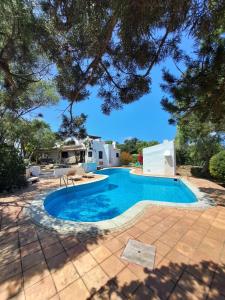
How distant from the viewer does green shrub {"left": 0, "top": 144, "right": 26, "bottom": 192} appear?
800 centimetres

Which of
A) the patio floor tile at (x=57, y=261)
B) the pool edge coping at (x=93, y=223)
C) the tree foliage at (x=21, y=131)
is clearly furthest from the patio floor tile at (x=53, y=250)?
the tree foliage at (x=21, y=131)

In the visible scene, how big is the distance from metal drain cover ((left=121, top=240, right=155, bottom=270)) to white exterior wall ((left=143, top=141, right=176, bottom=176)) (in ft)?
38.0

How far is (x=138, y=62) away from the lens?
3146mm

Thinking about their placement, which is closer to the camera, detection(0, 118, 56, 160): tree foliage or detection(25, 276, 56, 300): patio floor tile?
detection(25, 276, 56, 300): patio floor tile

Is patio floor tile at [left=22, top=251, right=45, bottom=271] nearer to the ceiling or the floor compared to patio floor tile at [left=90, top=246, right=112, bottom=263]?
nearer to the floor

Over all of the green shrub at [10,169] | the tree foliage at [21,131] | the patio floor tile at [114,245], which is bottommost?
the patio floor tile at [114,245]

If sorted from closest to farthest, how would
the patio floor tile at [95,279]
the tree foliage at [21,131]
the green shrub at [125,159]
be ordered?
the patio floor tile at [95,279], the tree foliage at [21,131], the green shrub at [125,159]

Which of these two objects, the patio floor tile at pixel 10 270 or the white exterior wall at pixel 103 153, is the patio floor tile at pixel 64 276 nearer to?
the patio floor tile at pixel 10 270

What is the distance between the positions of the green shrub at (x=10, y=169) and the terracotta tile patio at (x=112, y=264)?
4578 mm

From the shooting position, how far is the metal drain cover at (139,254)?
271 centimetres

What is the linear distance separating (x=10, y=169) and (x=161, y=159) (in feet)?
38.8

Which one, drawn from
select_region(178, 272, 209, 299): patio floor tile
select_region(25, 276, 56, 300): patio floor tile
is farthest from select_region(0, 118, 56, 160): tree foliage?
select_region(178, 272, 209, 299): patio floor tile

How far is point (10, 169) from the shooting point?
825 cm

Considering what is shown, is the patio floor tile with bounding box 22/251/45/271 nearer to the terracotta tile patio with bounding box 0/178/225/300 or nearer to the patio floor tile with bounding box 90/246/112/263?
the terracotta tile patio with bounding box 0/178/225/300
